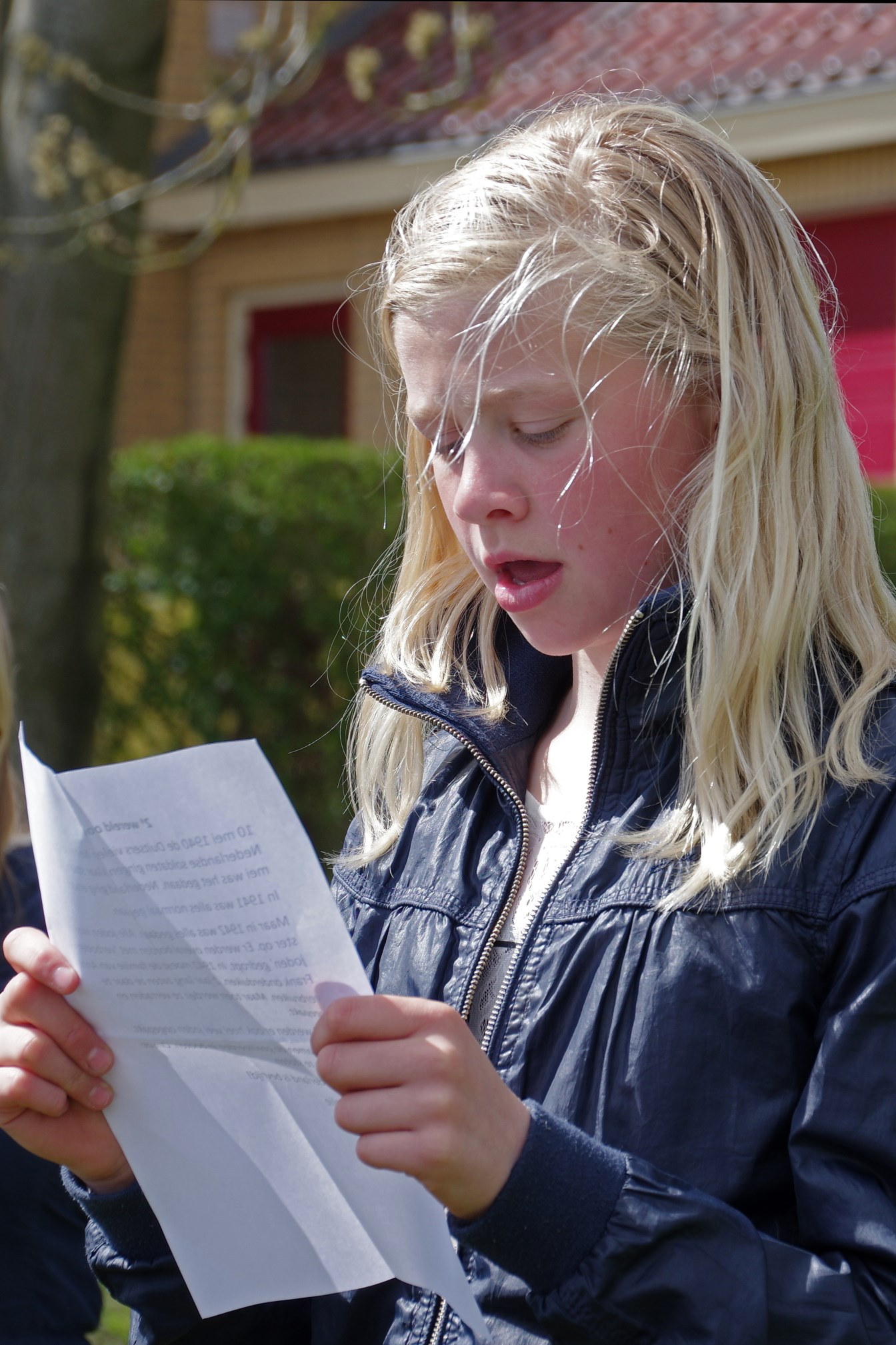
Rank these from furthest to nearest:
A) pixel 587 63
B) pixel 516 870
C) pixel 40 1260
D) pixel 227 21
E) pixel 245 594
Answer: pixel 227 21 → pixel 587 63 → pixel 245 594 → pixel 40 1260 → pixel 516 870

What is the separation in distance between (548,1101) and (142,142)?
4.89 m

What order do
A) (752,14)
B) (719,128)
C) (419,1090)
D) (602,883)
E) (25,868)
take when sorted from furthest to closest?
1. (752,14)
2. (25,868)
3. (719,128)
4. (602,883)
5. (419,1090)

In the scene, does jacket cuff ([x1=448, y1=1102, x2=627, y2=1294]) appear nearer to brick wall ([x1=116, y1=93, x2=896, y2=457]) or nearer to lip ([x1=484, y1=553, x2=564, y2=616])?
lip ([x1=484, y1=553, x2=564, y2=616])

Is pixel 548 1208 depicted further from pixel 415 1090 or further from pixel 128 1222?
pixel 128 1222

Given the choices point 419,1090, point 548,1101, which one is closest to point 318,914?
point 419,1090

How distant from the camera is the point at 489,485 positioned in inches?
64.1

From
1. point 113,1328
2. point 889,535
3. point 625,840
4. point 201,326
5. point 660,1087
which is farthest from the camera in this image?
point 201,326

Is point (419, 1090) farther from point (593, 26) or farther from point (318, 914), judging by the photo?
point (593, 26)

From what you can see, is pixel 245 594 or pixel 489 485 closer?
pixel 489 485

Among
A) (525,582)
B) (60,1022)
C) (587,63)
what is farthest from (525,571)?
(587,63)

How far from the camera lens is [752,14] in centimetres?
909

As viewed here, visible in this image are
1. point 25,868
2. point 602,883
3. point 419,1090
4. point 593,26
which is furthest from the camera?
point 593,26

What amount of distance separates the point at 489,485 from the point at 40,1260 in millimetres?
1389

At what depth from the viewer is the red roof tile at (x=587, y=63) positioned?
26.2 feet
